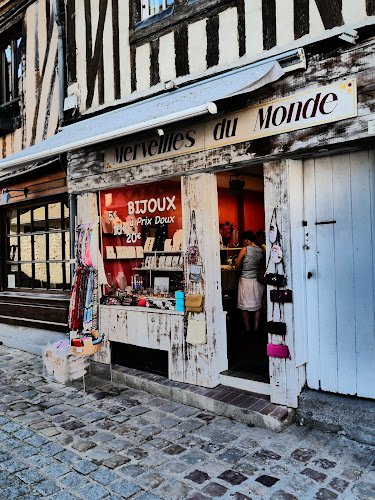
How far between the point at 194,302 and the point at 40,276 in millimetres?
4019

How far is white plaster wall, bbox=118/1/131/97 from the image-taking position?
18.1 ft

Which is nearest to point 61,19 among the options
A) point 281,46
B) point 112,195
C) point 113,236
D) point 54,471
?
point 112,195

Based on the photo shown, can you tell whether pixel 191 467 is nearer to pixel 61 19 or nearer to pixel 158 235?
pixel 158 235

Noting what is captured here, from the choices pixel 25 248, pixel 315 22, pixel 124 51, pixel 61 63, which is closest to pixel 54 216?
pixel 25 248

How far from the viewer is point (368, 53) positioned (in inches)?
139

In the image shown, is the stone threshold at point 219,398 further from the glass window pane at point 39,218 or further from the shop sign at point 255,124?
the glass window pane at point 39,218

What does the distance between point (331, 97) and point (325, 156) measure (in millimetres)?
578

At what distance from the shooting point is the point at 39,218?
7668 mm

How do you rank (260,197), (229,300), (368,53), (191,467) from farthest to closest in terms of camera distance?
A: (260,197) < (229,300) < (368,53) < (191,467)

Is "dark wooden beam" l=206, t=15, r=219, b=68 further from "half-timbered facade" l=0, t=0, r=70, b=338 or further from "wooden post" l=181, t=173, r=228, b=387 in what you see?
"half-timbered facade" l=0, t=0, r=70, b=338

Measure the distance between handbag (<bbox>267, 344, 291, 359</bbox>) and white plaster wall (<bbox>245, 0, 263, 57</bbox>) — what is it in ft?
9.77

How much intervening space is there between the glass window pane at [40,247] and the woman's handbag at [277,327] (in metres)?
4.84

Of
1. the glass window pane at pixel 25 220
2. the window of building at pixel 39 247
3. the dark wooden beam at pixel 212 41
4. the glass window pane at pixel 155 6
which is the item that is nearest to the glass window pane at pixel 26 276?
the window of building at pixel 39 247

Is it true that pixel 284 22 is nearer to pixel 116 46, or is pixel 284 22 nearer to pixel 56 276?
pixel 116 46
